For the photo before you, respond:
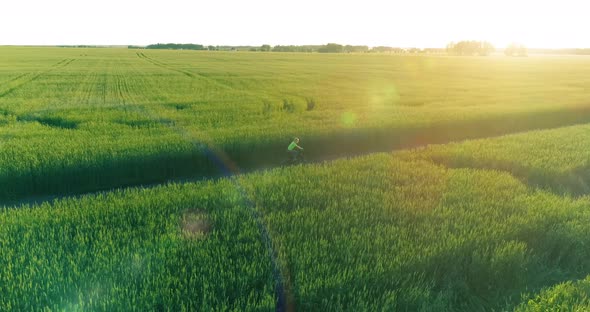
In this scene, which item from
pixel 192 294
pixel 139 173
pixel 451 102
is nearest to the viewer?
pixel 192 294

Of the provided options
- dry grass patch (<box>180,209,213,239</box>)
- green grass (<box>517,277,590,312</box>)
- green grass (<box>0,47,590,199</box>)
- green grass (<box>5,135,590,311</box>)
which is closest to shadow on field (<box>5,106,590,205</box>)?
green grass (<box>0,47,590,199</box>)

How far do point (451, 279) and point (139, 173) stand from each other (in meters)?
8.23

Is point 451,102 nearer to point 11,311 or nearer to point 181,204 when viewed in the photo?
point 181,204

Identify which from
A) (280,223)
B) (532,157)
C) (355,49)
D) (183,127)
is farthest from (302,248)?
(355,49)

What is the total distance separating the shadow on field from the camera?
9102mm

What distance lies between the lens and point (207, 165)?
10883 millimetres

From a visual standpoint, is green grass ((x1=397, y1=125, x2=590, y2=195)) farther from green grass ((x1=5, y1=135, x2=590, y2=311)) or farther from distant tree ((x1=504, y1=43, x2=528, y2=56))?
distant tree ((x1=504, y1=43, x2=528, y2=56))

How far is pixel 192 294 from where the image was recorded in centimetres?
405

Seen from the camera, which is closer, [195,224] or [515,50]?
[195,224]

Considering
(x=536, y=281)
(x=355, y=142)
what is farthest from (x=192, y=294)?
(x=355, y=142)

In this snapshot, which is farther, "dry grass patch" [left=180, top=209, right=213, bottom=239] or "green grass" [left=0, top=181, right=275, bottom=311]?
"dry grass patch" [left=180, top=209, right=213, bottom=239]

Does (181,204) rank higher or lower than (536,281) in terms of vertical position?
higher

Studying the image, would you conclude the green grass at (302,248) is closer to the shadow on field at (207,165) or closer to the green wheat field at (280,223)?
A: the green wheat field at (280,223)

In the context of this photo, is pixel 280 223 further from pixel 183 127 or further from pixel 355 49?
pixel 355 49
